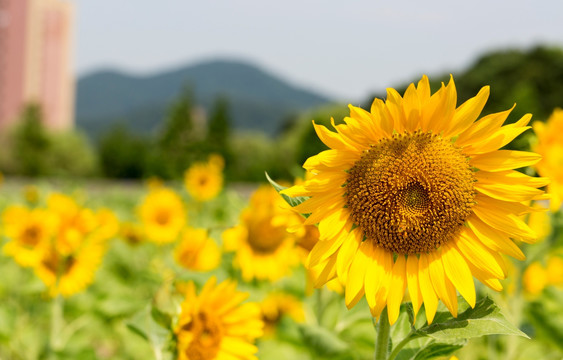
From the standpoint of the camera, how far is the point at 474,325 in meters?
1.04

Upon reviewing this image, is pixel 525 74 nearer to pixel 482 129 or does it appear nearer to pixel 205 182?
pixel 205 182

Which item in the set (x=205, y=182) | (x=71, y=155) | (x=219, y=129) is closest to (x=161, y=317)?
(x=205, y=182)

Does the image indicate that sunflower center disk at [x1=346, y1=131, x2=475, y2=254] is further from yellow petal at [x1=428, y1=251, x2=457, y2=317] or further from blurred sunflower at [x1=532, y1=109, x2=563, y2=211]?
blurred sunflower at [x1=532, y1=109, x2=563, y2=211]

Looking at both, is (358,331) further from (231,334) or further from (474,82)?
(474,82)

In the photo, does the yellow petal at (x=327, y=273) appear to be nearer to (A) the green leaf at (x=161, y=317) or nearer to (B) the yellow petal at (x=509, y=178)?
(B) the yellow petal at (x=509, y=178)

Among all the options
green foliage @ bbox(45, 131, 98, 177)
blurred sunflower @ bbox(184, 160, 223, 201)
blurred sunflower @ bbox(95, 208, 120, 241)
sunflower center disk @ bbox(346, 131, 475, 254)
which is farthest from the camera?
green foliage @ bbox(45, 131, 98, 177)

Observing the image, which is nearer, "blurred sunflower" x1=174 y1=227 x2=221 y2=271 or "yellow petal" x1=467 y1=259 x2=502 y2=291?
"yellow petal" x1=467 y1=259 x2=502 y2=291

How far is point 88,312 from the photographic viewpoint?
3.10 metres

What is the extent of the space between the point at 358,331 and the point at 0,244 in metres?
3.09

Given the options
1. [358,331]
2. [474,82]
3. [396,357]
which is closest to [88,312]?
[358,331]

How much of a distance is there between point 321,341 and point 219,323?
17.8 inches

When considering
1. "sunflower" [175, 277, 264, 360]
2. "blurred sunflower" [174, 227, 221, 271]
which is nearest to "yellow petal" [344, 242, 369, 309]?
"sunflower" [175, 277, 264, 360]

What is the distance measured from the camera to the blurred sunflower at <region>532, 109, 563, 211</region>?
2029mm

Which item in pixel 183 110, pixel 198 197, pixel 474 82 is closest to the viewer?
pixel 198 197
